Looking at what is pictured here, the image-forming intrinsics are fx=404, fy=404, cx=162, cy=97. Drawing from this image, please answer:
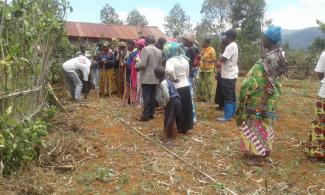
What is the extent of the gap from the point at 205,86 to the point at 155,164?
15.0ft

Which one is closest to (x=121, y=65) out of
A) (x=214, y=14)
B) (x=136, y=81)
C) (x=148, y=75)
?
(x=136, y=81)

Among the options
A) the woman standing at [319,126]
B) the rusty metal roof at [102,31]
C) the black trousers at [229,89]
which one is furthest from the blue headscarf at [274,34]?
the rusty metal roof at [102,31]

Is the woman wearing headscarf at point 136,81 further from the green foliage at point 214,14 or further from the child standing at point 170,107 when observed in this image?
the green foliage at point 214,14

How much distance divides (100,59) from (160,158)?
595cm

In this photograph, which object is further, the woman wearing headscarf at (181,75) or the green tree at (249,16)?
the green tree at (249,16)

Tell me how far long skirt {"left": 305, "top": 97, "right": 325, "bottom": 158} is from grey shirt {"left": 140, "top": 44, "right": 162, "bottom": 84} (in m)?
3.20

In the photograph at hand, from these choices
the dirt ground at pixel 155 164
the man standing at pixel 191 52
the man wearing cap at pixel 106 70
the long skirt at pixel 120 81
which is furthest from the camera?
the man wearing cap at pixel 106 70

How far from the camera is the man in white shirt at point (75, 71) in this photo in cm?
962

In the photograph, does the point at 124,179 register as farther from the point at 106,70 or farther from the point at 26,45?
the point at 106,70

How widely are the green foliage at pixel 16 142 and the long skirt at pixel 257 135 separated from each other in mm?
2471

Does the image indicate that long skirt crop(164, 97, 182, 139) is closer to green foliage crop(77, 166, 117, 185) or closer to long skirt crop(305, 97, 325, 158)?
green foliage crop(77, 166, 117, 185)

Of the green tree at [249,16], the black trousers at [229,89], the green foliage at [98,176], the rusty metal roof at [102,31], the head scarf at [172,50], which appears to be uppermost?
the green tree at [249,16]

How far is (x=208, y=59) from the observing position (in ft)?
28.8

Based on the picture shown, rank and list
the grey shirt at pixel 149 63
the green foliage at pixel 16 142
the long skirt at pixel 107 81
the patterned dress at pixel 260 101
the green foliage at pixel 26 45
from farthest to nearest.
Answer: the long skirt at pixel 107 81 → the grey shirt at pixel 149 63 → the patterned dress at pixel 260 101 → the green foliage at pixel 26 45 → the green foliage at pixel 16 142
